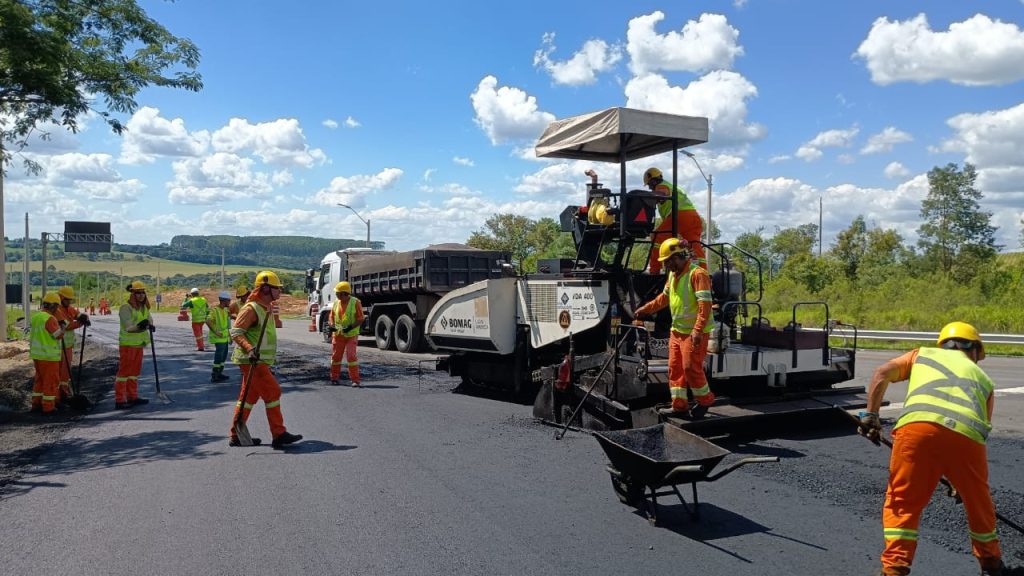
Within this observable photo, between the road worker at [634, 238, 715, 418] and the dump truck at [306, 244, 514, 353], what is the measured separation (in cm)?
1021

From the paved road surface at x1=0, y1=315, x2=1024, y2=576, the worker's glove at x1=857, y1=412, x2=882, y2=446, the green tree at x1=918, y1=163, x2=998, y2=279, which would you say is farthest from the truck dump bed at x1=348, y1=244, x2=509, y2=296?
the green tree at x1=918, y1=163, x2=998, y2=279

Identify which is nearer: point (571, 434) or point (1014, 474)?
point (1014, 474)

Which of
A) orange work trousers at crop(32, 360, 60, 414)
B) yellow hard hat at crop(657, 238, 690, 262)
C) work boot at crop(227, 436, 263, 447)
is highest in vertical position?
yellow hard hat at crop(657, 238, 690, 262)

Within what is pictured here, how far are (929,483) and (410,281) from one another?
14.8 metres

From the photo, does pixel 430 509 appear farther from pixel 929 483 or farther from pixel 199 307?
pixel 199 307

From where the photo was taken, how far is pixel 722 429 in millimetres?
7035

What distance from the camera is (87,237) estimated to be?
48531 mm

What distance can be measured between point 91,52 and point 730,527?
13.8m

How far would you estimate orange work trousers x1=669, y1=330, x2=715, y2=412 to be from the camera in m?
6.86

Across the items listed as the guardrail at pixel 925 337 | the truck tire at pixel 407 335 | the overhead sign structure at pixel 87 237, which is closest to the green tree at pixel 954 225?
the guardrail at pixel 925 337

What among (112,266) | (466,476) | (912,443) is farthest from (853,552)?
(112,266)

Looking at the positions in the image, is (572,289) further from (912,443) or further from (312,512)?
(912,443)

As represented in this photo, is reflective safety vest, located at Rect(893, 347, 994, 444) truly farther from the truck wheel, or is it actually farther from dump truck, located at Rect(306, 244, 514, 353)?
the truck wheel

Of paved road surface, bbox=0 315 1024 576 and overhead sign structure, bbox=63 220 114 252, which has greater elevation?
overhead sign structure, bbox=63 220 114 252
